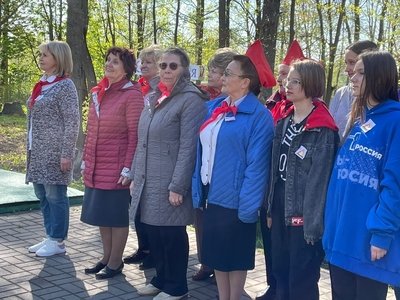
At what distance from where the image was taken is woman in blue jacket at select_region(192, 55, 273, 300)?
11.7 feet

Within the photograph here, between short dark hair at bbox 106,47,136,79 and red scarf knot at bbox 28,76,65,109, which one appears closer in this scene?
short dark hair at bbox 106,47,136,79

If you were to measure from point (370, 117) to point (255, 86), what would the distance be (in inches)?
44.7

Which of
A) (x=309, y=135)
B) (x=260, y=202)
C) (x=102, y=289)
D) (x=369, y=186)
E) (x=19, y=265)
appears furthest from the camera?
(x=19, y=265)

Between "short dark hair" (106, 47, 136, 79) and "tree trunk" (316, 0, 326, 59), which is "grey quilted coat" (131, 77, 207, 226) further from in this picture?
"tree trunk" (316, 0, 326, 59)

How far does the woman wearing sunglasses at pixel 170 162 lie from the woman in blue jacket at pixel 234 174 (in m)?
0.18

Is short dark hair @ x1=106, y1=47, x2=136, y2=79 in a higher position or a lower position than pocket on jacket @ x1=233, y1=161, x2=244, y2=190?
higher

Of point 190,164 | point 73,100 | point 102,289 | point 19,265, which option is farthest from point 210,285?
point 73,100

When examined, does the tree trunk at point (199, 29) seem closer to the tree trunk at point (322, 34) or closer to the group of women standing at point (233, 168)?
the tree trunk at point (322, 34)

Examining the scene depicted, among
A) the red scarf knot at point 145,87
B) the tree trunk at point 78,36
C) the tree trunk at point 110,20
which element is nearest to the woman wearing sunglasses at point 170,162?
the red scarf knot at point 145,87

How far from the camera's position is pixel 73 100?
5.14 m

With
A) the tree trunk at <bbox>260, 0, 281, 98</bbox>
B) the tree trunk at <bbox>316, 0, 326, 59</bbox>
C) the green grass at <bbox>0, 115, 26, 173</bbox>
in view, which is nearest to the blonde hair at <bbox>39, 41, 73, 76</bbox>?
the tree trunk at <bbox>260, 0, 281, 98</bbox>

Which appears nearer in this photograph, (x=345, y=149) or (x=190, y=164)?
(x=345, y=149)

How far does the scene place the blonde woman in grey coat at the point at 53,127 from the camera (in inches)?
200

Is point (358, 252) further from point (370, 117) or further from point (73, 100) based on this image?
point (73, 100)
